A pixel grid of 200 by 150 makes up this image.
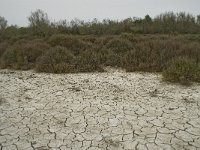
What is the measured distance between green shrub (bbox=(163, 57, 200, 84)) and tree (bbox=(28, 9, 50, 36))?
29.8 feet

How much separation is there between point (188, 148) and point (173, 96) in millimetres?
2140

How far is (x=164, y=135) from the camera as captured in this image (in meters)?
3.88

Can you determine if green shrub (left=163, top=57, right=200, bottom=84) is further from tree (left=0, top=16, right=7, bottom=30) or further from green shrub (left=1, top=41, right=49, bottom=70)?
tree (left=0, top=16, right=7, bottom=30)

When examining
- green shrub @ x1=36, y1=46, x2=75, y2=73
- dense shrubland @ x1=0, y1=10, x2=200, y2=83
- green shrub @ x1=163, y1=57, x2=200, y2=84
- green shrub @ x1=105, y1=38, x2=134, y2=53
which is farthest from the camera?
green shrub @ x1=105, y1=38, x2=134, y2=53

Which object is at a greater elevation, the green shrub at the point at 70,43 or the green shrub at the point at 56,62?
the green shrub at the point at 70,43

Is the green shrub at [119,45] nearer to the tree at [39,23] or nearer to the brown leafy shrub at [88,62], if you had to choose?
the brown leafy shrub at [88,62]

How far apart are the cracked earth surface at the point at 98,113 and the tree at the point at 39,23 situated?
777 cm

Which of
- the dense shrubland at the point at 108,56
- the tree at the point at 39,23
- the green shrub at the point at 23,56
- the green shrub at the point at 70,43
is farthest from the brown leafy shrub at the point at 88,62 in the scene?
the tree at the point at 39,23

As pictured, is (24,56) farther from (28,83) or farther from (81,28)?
(81,28)

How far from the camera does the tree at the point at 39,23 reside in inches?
564

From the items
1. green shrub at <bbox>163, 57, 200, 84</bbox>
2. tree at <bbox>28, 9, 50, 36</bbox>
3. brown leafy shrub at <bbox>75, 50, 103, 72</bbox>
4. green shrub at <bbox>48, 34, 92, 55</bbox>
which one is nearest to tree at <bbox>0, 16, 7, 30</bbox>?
tree at <bbox>28, 9, 50, 36</bbox>

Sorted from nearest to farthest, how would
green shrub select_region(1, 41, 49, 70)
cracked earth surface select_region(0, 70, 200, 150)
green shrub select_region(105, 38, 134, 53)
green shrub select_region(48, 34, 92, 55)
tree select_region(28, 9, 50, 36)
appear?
1. cracked earth surface select_region(0, 70, 200, 150)
2. green shrub select_region(1, 41, 49, 70)
3. green shrub select_region(105, 38, 134, 53)
4. green shrub select_region(48, 34, 92, 55)
5. tree select_region(28, 9, 50, 36)

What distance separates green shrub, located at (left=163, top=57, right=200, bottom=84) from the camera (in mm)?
6449

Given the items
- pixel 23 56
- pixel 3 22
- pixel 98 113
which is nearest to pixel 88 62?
pixel 23 56
